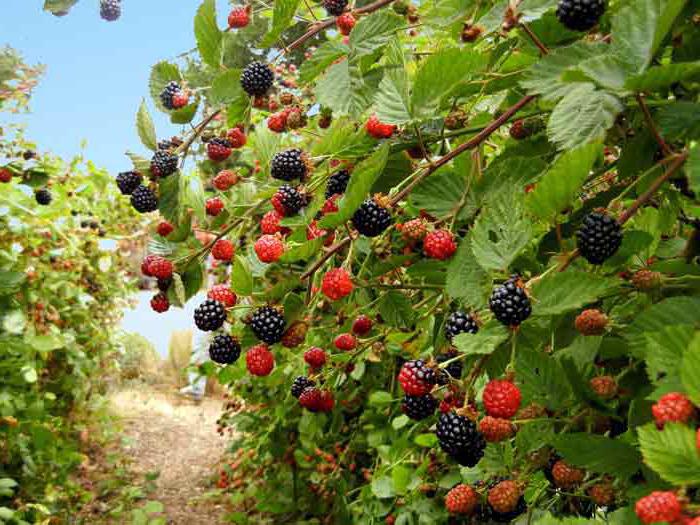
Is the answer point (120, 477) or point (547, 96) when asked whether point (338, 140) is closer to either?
point (547, 96)

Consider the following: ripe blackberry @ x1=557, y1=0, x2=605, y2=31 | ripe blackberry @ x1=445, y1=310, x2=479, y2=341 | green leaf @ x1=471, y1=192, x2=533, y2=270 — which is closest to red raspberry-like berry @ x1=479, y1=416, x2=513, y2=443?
ripe blackberry @ x1=445, y1=310, x2=479, y2=341

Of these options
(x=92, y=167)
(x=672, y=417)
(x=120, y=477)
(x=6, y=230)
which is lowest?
(x=120, y=477)

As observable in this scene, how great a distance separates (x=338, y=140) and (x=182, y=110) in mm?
351

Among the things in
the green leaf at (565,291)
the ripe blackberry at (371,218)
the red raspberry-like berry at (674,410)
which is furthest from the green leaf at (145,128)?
the red raspberry-like berry at (674,410)

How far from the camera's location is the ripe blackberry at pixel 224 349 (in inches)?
46.1

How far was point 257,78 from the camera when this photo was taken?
127 centimetres

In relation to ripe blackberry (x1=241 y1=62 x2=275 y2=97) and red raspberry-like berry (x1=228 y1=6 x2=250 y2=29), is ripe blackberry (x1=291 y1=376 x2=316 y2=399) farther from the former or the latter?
red raspberry-like berry (x1=228 y1=6 x2=250 y2=29)

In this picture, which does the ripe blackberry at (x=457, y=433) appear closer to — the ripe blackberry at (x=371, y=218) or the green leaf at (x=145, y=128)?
the ripe blackberry at (x=371, y=218)

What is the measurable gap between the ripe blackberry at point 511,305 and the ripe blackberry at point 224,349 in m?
0.53

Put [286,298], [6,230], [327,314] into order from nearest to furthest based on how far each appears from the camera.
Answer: [286,298] < [327,314] < [6,230]

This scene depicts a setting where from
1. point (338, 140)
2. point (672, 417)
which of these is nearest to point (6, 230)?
point (338, 140)

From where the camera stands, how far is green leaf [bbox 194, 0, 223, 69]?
1226 mm

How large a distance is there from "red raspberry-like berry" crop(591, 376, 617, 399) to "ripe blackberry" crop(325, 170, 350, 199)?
52 centimetres

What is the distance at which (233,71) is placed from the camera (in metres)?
1.28
